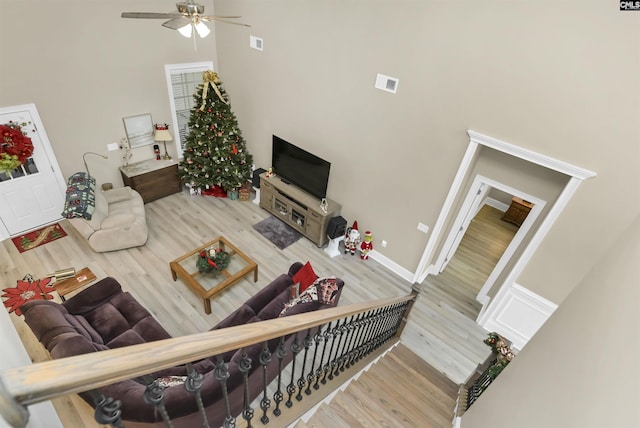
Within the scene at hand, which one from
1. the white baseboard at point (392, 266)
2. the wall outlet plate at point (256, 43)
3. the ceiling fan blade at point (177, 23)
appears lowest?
the white baseboard at point (392, 266)

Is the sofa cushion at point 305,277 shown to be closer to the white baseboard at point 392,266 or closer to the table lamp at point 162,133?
the white baseboard at point 392,266

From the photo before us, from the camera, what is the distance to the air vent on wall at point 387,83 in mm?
4318

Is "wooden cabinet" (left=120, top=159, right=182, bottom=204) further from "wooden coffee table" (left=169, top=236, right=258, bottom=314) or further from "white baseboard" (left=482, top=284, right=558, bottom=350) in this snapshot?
"white baseboard" (left=482, top=284, right=558, bottom=350)

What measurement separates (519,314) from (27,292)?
6.78 m

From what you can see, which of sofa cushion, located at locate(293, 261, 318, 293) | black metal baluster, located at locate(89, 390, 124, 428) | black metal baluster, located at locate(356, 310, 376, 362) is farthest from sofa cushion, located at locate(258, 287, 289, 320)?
black metal baluster, located at locate(89, 390, 124, 428)

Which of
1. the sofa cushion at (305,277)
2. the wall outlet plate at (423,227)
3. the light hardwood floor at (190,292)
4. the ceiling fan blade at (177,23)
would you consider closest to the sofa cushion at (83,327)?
the light hardwood floor at (190,292)

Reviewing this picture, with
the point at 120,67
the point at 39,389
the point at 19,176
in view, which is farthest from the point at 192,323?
the point at 120,67

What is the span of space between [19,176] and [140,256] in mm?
2209

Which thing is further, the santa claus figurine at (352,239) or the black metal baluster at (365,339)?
the santa claus figurine at (352,239)

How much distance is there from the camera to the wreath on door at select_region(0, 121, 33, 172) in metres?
4.47

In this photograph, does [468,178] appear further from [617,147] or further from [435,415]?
[435,415]

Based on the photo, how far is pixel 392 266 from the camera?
5.51 m

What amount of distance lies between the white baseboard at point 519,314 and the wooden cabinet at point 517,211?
11.6ft

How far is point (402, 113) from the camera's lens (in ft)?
14.4
